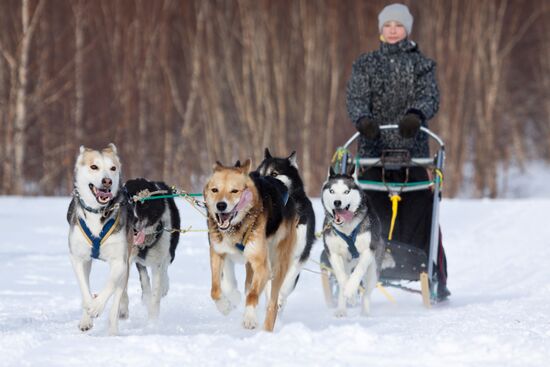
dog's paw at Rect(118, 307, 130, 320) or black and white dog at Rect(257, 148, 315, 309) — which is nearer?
dog's paw at Rect(118, 307, 130, 320)

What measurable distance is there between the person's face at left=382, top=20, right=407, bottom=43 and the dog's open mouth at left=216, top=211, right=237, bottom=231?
2.30m

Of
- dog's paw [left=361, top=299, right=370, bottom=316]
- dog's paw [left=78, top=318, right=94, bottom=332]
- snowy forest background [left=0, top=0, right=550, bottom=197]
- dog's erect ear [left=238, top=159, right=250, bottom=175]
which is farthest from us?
snowy forest background [left=0, top=0, right=550, bottom=197]

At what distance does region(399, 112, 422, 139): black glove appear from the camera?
222 inches

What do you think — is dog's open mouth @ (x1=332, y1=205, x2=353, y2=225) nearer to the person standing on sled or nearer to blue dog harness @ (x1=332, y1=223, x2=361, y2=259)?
blue dog harness @ (x1=332, y1=223, x2=361, y2=259)

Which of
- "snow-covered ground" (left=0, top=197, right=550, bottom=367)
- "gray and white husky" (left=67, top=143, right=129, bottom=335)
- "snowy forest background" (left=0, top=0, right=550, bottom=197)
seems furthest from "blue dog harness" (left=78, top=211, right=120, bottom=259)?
"snowy forest background" (left=0, top=0, right=550, bottom=197)

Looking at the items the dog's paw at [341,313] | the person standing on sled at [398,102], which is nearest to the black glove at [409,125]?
the person standing on sled at [398,102]

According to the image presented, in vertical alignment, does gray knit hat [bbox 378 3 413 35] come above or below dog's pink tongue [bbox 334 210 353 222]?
above

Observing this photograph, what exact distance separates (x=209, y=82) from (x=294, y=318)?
35.3 feet

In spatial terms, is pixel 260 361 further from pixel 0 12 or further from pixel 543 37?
pixel 543 37

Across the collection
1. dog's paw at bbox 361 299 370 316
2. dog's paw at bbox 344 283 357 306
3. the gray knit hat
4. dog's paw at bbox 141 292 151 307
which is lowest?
dog's paw at bbox 361 299 370 316

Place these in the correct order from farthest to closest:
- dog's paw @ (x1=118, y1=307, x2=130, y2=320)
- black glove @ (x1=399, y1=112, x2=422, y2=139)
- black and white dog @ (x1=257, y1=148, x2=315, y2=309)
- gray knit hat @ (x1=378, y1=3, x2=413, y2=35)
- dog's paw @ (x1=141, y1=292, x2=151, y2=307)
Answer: gray knit hat @ (x1=378, y1=3, x2=413, y2=35)
black glove @ (x1=399, y1=112, x2=422, y2=139)
black and white dog @ (x1=257, y1=148, x2=315, y2=309)
dog's paw @ (x1=141, y1=292, x2=151, y2=307)
dog's paw @ (x1=118, y1=307, x2=130, y2=320)

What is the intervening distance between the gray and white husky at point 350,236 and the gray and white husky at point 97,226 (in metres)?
1.38

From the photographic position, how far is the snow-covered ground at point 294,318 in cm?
349

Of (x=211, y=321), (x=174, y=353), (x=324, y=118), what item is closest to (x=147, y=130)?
(x=324, y=118)
